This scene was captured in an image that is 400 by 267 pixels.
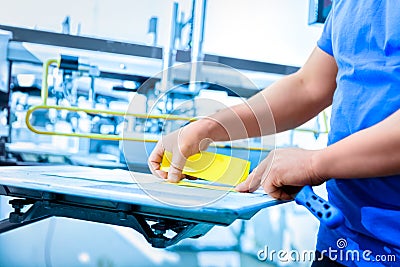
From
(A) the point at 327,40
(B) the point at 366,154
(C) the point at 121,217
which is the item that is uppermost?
(A) the point at 327,40

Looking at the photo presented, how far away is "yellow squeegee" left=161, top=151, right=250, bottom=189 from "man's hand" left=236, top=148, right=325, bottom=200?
0.06m

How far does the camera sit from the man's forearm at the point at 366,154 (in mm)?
428

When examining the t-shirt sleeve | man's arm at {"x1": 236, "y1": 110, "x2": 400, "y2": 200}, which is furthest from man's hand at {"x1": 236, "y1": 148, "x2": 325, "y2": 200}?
the t-shirt sleeve

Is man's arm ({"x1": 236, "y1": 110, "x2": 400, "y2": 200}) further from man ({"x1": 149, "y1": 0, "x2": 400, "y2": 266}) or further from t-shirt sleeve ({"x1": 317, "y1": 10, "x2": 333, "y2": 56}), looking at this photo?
t-shirt sleeve ({"x1": 317, "y1": 10, "x2": 333, "y2": 56})

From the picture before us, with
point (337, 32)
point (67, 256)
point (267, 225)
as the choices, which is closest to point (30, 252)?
point (67, 256)

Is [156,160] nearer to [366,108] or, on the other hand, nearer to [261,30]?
[366,108]

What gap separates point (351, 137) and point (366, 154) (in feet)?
0.08

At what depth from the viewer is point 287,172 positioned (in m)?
0.49

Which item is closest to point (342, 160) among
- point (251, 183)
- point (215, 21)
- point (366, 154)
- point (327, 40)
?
point (366, 154)

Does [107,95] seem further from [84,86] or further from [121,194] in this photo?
[121,194]

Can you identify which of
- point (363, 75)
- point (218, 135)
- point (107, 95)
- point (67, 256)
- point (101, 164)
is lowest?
point (67, 256)

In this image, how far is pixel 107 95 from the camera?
6.32ft

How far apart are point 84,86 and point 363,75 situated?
149 centimetres

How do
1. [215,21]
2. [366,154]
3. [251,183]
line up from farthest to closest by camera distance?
[215,21]
[251,183]
[366,154]
